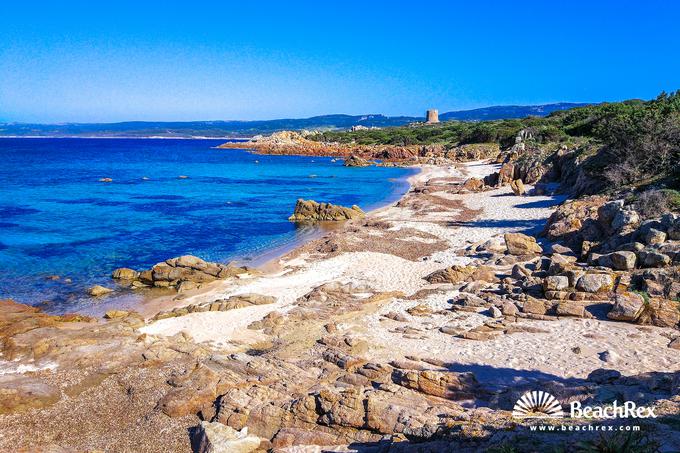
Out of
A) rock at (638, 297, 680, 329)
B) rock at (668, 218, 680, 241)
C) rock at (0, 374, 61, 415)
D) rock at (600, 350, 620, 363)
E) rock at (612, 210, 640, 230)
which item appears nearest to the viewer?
rock at (0, 374, 61, 415)

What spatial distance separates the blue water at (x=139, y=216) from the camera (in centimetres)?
2109

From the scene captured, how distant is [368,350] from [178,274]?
409 inches

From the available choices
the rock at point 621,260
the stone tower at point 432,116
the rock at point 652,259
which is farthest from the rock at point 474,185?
the stone tower at point 432,116

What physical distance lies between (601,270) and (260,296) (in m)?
10.7

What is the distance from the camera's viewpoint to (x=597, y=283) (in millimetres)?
13055

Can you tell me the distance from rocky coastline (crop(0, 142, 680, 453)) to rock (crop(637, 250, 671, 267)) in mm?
38

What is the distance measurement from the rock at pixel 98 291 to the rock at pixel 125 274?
1.33 metres

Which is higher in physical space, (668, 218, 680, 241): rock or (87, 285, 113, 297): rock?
(668, 218, 680, 241): rock

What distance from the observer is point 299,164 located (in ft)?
263

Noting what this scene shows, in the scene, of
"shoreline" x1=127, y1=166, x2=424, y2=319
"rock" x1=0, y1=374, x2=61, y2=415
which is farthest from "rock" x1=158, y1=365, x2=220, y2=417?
"shoreline" x1=127, y1=166, x2=424, y2=319

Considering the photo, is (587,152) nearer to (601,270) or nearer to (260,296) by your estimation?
(601,270)

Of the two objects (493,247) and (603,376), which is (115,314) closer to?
(603,376)

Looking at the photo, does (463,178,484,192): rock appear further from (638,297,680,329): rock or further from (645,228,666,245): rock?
(638,297,680,329): rock

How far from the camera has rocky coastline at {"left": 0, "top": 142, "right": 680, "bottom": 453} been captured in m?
7.68
